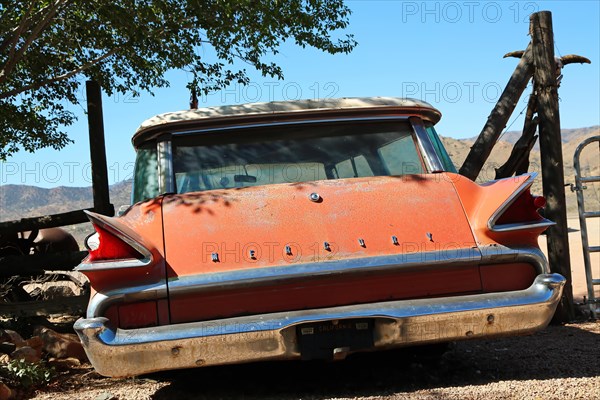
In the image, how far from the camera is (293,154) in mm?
4289

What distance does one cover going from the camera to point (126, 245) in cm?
360

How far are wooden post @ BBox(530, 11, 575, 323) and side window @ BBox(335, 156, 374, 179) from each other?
3.24m

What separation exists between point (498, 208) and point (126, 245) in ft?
6.98

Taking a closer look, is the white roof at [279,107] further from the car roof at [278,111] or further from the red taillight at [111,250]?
the red taillight at [111,250]

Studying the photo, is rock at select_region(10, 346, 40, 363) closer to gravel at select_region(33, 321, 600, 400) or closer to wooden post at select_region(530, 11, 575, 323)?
gravel at select_region(33, 321, 600, 400)

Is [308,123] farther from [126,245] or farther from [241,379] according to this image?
[241,379]

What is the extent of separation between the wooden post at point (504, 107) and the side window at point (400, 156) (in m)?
2.58

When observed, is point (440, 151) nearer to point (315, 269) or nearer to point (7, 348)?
point (315, 269)

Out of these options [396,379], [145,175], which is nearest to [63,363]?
[145,175]

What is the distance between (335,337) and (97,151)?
4809mm

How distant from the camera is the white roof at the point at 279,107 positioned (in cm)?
421

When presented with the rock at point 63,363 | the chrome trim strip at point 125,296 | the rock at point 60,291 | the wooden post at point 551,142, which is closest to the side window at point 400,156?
the chrome trim strip at point 125,296

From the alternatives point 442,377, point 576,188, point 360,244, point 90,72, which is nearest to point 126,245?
point 360,244

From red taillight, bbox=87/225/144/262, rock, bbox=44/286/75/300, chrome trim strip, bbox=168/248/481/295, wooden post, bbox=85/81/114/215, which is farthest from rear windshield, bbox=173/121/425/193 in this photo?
rock, bbox=44/286/75/300
